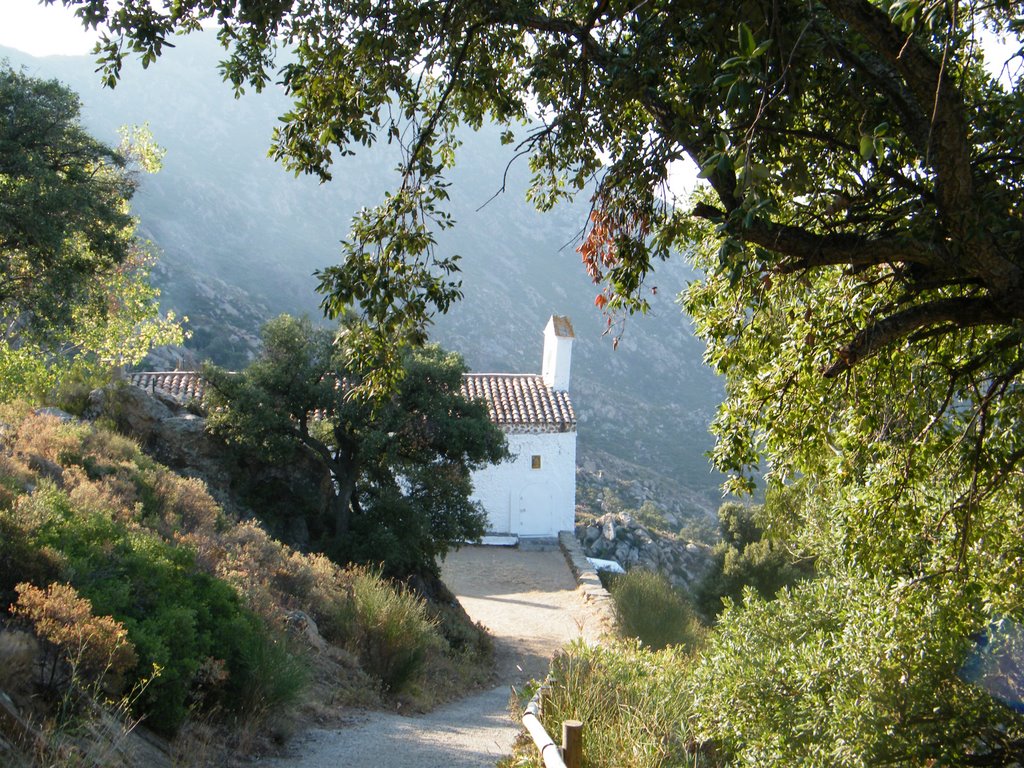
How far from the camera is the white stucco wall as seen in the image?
2534cm

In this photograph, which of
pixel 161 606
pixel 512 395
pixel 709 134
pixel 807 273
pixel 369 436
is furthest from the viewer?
pixel 512 395

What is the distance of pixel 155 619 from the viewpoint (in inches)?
236

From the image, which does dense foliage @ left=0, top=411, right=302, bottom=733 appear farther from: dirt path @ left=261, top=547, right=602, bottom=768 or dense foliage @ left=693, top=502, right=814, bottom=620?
dense foliage @ left=693, top=502, right=814, bottom=620

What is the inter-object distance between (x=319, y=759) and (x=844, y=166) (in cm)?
548

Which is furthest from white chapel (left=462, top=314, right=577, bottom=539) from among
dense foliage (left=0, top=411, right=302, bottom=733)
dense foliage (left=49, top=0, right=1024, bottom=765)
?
dense foliage (left=49, top=0, right=1024, bottom=765)

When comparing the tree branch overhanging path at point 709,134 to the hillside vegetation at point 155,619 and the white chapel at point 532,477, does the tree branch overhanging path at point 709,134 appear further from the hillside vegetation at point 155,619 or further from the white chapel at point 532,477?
the white chapel at point 532,477

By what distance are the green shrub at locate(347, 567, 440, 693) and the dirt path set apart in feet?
2.16

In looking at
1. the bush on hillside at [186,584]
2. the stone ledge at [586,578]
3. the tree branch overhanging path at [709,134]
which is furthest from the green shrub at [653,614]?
the tree branch overhanging path at [709,134]

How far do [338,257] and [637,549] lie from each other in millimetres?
46442

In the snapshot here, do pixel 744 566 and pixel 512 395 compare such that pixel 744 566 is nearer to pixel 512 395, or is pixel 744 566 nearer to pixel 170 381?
pixel 512 395

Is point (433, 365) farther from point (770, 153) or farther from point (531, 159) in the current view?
point (770, 153)

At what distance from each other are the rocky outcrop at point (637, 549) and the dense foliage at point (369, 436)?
36.5ft

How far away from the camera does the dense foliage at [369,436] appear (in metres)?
14.3

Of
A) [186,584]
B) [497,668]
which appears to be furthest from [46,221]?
[497,668]
